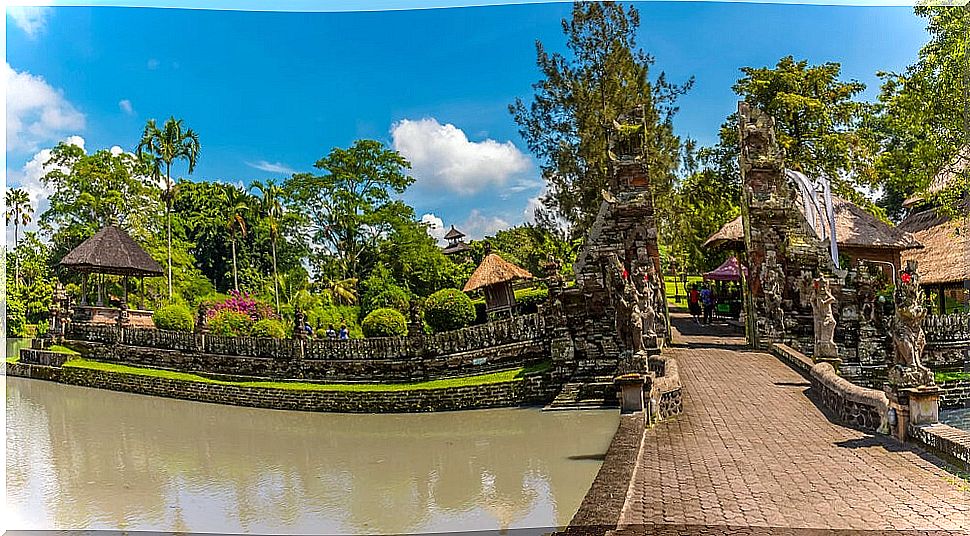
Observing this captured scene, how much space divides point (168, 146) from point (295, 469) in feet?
22.8

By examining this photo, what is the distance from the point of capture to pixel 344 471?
6625mm

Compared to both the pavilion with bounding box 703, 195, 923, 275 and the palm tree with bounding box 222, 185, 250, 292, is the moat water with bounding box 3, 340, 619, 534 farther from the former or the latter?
the palm tree with bounding box 222, 185, 250, 292

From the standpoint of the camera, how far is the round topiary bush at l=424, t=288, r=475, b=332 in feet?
42.2

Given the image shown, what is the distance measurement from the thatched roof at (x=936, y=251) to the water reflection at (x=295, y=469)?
714cm

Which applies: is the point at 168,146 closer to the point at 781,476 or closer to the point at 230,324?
the point at 230,324

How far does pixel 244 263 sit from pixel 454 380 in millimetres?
11603

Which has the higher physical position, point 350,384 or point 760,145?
point 760,145

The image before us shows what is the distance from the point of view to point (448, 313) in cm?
1286

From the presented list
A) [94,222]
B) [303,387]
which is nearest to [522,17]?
[303,387]

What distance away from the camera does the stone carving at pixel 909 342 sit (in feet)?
14.8

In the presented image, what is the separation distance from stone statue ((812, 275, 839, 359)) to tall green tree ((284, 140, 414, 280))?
1120 centimetres

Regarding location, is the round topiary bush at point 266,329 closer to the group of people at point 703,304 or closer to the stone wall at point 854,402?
the group of people at point 703,304

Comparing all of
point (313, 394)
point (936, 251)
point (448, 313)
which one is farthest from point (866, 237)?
point (313, 394)

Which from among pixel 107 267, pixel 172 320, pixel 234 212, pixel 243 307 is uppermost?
pixel 234 212
